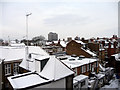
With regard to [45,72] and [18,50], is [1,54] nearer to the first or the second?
[18,50]

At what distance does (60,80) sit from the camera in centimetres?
483

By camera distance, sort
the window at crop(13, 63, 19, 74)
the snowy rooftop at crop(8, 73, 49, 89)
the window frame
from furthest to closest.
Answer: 1. the window at crop(13, 63, 19, 74)
2. the window frame
3. the snowy rooftop at crop(8, 73, 49, 89)

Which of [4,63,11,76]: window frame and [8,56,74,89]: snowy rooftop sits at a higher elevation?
[8,56,74,89]: snowy rooftop

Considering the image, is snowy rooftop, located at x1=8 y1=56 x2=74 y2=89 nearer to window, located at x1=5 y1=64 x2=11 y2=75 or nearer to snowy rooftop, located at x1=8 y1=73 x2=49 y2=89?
snowy rooftop, located at x1=8 y1=73 x2=49 y2=89

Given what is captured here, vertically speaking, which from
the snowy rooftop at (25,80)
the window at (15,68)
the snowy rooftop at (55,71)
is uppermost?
the snowy rooftop at (55,71)

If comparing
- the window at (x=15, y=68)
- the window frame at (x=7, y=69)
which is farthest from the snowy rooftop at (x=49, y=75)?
the window at (x=15, y=68)

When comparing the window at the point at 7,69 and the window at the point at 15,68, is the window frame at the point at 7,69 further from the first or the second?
the window at the point at 15,68

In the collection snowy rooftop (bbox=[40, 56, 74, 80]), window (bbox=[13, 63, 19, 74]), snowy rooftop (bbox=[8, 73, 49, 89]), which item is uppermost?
snowy rooftop (bbox=[40, 56, 74, 80])

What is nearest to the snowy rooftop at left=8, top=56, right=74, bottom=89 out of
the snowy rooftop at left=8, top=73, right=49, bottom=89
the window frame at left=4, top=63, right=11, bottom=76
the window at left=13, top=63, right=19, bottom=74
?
the snowy rooftop at left=8, top=73, right=49, bottom=89

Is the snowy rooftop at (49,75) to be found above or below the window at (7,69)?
above

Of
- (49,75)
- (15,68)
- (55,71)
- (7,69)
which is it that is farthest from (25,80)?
(15,68)

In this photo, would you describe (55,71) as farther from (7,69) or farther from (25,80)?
(7,69)

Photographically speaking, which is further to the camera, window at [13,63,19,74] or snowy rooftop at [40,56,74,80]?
window at [13,63,19,74]

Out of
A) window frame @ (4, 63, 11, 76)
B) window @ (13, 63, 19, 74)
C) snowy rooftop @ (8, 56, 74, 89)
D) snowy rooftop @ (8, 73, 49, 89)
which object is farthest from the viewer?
window @ (13, 63, 19, 74)
